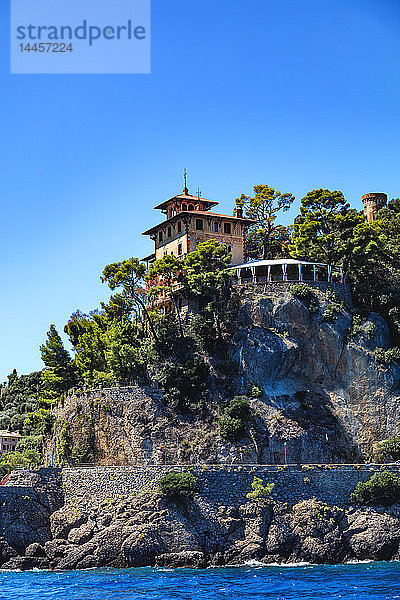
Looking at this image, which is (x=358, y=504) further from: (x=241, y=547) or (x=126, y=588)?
(x=126, y=588)

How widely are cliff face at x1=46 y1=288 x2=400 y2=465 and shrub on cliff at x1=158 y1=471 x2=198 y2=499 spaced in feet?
16.2

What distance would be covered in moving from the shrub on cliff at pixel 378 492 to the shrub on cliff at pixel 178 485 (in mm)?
11332

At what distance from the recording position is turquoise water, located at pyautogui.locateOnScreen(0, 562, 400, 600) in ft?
140

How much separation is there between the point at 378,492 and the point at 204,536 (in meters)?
12.7

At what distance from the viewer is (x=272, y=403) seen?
63.8 meters

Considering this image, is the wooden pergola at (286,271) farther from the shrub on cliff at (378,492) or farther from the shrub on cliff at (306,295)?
the shrub on cliff at (378,492)

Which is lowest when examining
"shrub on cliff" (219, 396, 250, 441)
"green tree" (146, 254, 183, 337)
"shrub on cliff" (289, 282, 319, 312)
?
"shrub on cliff" (219, 396, 250, 441)

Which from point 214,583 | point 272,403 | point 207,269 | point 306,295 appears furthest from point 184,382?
point 214,583

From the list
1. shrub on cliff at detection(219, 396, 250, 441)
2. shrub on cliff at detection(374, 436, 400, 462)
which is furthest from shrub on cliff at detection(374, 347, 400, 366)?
shrub on cliff at detection(219, 396, 250, 441)

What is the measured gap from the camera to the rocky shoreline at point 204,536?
5369 centimetres

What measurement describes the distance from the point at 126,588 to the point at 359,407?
89.2 feet

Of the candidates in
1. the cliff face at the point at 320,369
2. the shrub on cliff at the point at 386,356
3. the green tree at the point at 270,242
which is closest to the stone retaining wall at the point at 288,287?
the cliff face at the point at 320,369

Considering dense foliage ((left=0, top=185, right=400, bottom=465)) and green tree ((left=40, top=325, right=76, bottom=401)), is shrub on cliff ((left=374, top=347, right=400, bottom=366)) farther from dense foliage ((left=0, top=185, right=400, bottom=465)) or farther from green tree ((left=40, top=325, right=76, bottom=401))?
green tree ((left=40, top=325, right=76, bottom=401))

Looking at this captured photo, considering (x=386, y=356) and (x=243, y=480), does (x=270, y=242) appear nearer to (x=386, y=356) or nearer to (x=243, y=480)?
(x=386, y=356)
